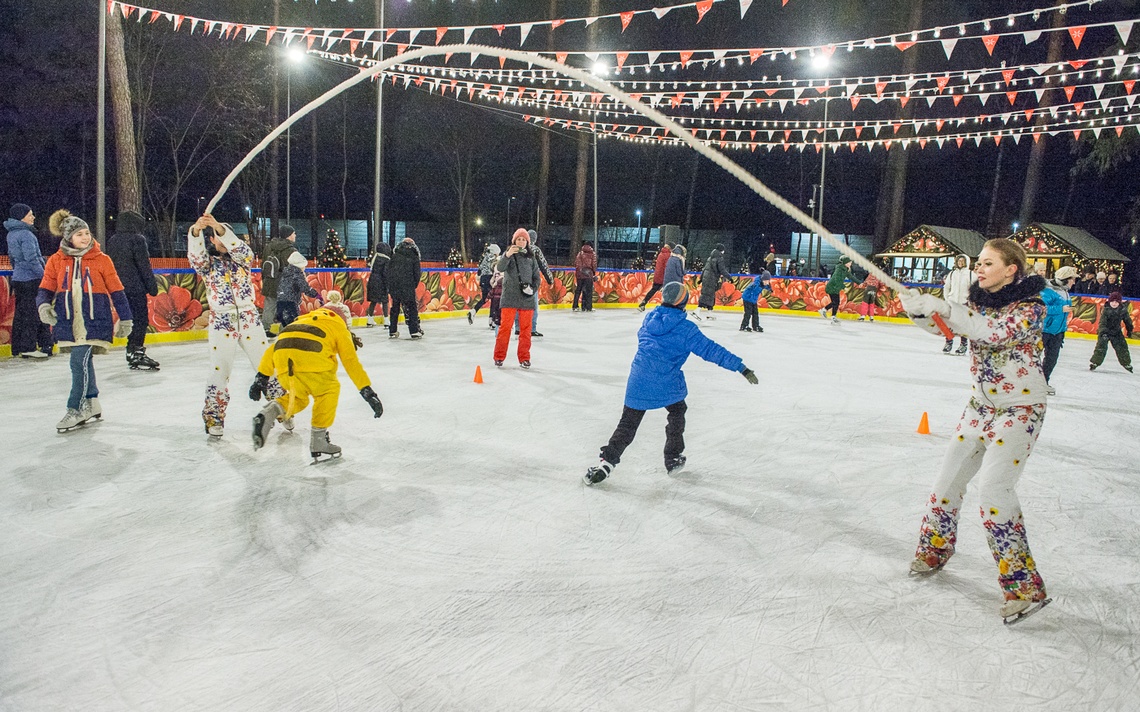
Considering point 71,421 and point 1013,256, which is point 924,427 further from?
point 71,421

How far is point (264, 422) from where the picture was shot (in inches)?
167

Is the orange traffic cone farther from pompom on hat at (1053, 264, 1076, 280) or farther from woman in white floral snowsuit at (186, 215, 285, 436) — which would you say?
woman in white floral snowsuit at (186, 215, 285, 436)

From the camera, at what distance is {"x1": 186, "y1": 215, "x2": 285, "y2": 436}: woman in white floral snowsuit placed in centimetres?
485

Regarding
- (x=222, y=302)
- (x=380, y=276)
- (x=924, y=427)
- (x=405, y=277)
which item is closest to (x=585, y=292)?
(x=380, y=276)

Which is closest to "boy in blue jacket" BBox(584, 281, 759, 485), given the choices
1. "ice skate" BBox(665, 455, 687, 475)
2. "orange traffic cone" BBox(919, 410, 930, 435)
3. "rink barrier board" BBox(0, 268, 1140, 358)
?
"ice skate" BBox(665, 455, 687, 475)

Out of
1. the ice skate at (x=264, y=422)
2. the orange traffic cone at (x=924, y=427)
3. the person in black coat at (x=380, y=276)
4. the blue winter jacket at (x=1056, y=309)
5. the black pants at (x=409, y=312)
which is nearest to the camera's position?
the ice skate at (x=264, y=422)

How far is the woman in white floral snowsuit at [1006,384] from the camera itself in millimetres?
2691

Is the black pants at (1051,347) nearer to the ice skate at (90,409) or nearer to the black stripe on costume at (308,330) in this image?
the black stripe on costume at (308,330)

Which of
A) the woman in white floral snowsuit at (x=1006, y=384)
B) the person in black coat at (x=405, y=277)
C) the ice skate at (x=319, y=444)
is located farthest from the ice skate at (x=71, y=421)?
the person in black coat at (x=405, y=277)

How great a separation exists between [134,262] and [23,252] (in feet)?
4.52

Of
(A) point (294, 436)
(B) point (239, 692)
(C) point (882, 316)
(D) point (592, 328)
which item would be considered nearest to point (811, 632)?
(B) point (239, 692)

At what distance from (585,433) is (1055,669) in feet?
11.3

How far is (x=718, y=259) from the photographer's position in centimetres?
1460

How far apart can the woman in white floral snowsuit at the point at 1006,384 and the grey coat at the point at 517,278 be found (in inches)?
224
